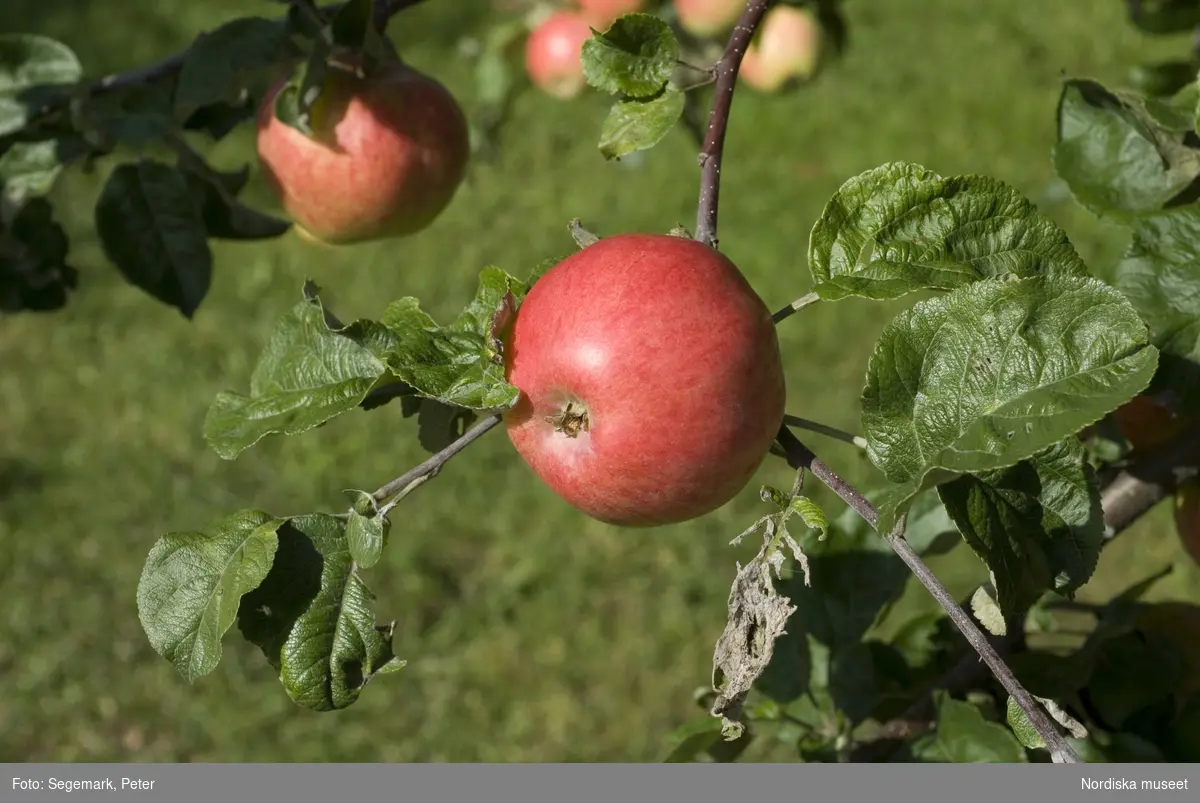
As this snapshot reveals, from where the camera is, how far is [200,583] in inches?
27.4

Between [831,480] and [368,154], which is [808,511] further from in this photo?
[368,154]

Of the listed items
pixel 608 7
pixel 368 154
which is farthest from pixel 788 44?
pixel 368 154

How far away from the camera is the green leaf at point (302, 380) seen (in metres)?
0.71

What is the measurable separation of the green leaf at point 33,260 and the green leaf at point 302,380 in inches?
18.8

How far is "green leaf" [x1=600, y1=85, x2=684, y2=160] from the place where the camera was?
0.77 meters

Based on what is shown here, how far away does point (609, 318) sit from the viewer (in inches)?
25.3

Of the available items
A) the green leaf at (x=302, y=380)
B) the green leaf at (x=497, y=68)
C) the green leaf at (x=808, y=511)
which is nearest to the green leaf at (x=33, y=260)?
the green leaf at (x=302, y=380)

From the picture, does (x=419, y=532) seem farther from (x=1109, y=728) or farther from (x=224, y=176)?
(x=1109, y=728)

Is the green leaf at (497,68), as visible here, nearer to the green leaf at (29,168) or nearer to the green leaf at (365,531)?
the green leaf at (29,168)

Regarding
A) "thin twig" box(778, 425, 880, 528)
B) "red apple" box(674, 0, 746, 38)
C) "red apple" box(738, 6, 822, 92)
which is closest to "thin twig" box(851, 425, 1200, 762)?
"thin twig" box(778, 425, 880, 528)

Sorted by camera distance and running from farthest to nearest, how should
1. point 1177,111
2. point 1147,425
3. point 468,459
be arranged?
point 468,459
point 1147,425
point 1177,111

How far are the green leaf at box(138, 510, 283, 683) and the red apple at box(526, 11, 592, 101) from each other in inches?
45.8

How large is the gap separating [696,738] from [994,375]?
42 centimetres

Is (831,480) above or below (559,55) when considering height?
above
